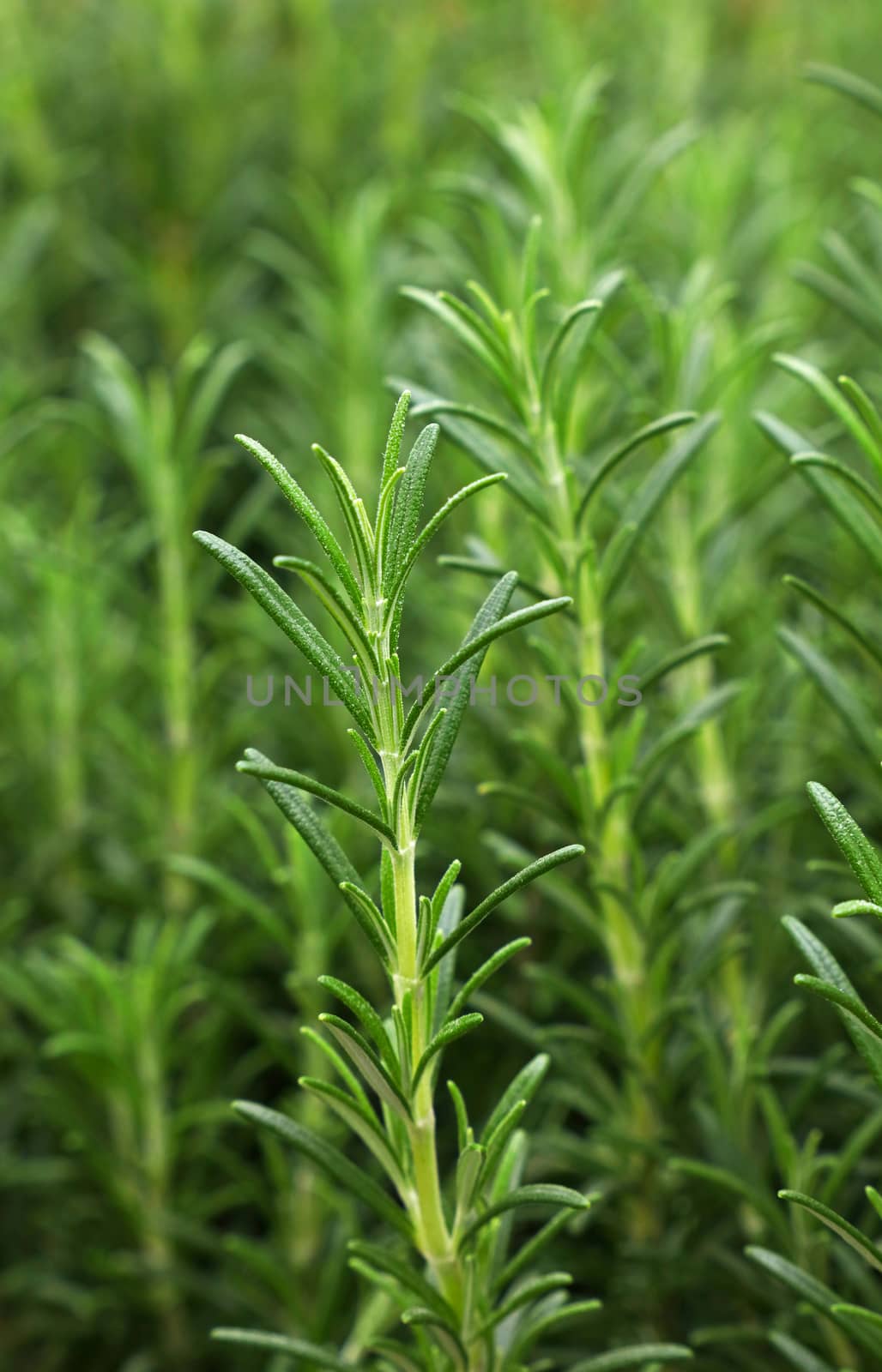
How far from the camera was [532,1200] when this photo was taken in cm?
45

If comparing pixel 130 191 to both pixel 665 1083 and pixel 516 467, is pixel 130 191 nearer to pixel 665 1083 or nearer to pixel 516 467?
pixel 516 467

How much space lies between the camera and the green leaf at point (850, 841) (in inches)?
15.5

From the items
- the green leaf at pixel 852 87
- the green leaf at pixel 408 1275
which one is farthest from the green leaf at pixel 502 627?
the green leaf at pixel 852 87

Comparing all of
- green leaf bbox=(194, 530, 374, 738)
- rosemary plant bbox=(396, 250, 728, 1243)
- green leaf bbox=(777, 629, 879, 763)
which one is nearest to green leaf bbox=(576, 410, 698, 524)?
rosemary plant bbox=(396, 250, 728, 1243)

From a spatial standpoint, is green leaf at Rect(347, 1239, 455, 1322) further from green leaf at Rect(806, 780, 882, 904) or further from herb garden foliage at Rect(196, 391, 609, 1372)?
green leaf at Rect(806, 780, 882, 904)

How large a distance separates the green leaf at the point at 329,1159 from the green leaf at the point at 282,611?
0.17m

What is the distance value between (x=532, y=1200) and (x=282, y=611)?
23 centimetres

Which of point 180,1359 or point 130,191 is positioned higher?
point 130,191

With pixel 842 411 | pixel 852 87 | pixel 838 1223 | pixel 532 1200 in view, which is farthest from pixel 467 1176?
pixel 852 87

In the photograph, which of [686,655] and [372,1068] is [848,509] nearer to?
[686,655]

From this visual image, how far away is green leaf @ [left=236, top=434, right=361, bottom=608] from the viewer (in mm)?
389

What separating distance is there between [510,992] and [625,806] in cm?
23

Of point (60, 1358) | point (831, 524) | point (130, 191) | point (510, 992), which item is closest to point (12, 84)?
point (130, 191)

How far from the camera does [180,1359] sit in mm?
748
